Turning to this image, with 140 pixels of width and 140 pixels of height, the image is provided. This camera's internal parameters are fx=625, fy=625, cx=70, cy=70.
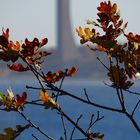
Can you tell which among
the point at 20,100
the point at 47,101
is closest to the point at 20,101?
the point at 20,100

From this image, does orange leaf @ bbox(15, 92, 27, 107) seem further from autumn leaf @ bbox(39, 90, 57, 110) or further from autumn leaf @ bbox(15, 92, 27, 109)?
autumn leaf @ bbox(39, 90, 57, 110)

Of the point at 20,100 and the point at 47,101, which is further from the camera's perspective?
the point at 20,100

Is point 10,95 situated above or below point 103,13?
below

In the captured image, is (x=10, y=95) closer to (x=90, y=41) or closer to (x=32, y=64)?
(x=32, y=64)

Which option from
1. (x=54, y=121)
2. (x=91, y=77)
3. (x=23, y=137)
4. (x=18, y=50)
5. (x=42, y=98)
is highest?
(x=91, y=77)

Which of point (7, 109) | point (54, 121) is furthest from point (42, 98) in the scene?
point (54, 121)

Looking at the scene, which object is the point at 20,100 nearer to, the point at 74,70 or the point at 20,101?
the point at 20,101

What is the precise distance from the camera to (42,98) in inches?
97.3

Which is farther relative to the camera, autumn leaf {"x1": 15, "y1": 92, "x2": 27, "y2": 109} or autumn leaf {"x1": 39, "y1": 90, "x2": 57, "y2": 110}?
autumn leaf {"x1": 15, "y1": 92, "x2": 27, "y2": 109}

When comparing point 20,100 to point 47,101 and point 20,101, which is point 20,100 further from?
point 47,101

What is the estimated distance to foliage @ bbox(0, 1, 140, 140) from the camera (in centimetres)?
245

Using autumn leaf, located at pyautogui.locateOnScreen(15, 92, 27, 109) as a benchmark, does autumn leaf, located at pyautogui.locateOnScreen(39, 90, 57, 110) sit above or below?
below

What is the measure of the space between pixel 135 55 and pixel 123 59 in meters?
0.07

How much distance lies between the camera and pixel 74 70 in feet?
8.80
